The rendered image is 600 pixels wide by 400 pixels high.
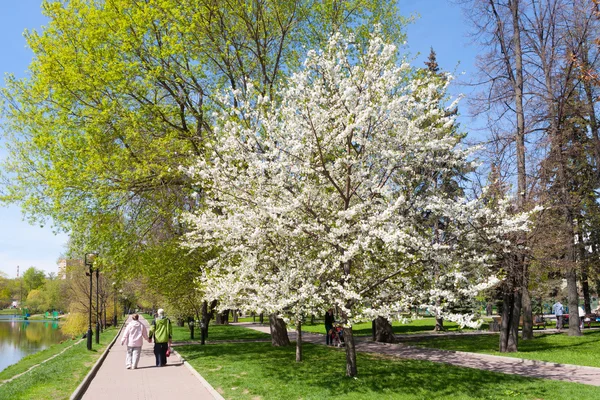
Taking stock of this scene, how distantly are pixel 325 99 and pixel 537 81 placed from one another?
15.0 m

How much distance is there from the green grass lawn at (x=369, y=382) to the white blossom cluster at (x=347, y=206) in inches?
60.3

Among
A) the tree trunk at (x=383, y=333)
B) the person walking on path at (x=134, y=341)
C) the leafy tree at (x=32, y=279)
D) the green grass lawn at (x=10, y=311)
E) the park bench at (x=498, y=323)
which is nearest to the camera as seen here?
the person walking on path at (x=134, y=341)

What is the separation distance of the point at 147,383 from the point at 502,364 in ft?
31.2

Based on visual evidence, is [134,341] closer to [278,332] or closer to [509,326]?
[278,332]

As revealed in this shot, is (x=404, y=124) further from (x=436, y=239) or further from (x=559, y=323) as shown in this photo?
(x=559, y=323)

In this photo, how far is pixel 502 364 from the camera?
46.0 feet

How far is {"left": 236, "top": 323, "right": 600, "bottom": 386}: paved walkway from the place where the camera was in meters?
11.9

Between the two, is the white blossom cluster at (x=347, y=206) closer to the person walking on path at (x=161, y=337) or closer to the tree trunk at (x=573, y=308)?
the person walking on path at (x=161, y=337)

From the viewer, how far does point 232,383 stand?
37.1 feet

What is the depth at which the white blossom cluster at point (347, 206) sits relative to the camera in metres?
10.6

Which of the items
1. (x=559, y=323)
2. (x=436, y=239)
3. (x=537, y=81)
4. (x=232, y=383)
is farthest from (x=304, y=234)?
(x=559, y=323)

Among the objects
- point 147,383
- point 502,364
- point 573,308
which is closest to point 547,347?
point 573,308

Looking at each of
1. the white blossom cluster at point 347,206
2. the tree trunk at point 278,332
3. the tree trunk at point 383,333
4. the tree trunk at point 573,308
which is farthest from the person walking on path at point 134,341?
the tree trunk at point 573,308

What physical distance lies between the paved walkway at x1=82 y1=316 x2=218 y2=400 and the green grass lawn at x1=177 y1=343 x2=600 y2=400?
1.58 feet
